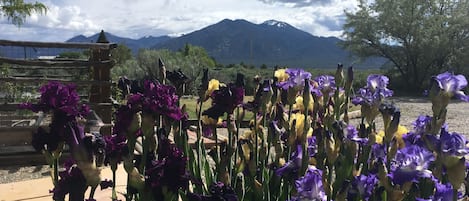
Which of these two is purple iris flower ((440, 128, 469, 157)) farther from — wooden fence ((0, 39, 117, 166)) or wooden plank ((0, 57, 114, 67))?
wooden plank ((0, 57, 114, 67))

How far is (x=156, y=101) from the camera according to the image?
125 cm

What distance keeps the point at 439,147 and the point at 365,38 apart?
20921 millimetres

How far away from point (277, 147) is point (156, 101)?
0.68 m

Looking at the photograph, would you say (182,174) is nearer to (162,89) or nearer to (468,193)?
(162,89)

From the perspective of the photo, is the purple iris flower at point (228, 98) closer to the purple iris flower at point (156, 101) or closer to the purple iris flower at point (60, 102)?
the purple iris flower at point (156, 101)

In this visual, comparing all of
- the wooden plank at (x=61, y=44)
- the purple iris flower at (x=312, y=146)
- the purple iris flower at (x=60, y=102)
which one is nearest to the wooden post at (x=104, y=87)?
the wooden plank at (x=61, y=44)

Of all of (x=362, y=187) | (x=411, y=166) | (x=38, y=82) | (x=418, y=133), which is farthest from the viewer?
(x=38, y=82)

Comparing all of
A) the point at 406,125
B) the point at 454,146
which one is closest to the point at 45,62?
the point at 454,146

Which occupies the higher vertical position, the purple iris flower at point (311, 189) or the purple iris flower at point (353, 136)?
the purple iris flower at point (353, 136)

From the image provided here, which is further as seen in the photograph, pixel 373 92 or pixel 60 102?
pixel 373 92

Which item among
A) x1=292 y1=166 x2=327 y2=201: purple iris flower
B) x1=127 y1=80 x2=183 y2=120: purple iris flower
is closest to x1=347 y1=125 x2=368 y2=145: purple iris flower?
x1=292 y1=166 x2=327 y2=201: purple iris flower

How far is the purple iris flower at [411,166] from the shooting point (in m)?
1.21

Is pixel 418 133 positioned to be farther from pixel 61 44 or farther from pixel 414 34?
pixel 414 34

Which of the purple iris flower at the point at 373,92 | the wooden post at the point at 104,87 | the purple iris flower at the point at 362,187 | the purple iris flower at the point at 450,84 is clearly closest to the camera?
the purple iris flower at the point at 362,187
